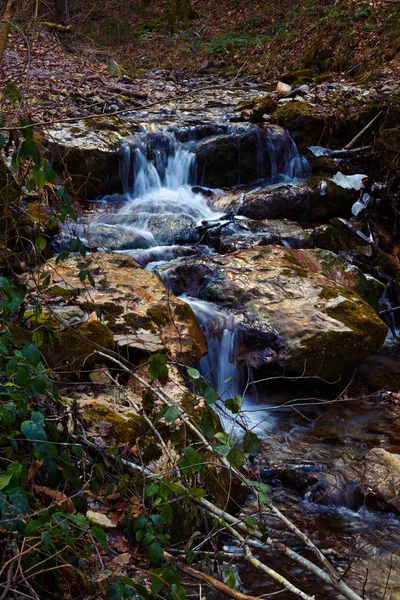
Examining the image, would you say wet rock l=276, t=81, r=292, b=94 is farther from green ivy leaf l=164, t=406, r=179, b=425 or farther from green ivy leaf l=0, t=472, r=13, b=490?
green ivy leaf l=0, t=472, r=13, b=490

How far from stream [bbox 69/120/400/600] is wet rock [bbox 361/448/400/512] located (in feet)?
0.23

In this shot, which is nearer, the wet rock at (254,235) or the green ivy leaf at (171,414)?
the green ivy leaf at (171,414)

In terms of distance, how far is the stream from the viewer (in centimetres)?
356

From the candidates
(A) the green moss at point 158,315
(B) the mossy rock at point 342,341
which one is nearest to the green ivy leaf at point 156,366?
(A) the green moss at point 158,315

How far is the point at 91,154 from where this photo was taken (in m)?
8.76

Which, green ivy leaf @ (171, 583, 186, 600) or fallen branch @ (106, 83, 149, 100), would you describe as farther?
fallen branch @ (106, 83, 149, 100)

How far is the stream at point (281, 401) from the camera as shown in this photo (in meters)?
3.56

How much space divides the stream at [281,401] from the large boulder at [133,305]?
1.72ft

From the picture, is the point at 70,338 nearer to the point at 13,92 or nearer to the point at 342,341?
the point at 13,92

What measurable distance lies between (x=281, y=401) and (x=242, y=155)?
18.2ft

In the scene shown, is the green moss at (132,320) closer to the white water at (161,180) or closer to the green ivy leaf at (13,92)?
the green ivy leaf at (13,92)

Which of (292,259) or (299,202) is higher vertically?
(299,202)

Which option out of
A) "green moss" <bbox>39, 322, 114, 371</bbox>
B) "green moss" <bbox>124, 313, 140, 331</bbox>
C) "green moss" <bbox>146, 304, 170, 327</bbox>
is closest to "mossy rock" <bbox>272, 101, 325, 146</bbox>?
"green moss" <bbox>146, 304, 170, 327</bbox>

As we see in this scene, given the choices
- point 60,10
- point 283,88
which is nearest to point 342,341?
point 60,10
